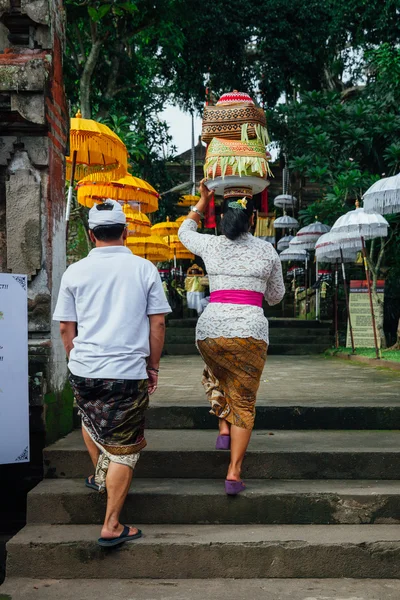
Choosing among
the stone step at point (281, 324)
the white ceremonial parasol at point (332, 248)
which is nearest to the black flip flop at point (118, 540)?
the white ceremonial parasol at point (332, 248)

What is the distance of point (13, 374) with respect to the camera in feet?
12.7

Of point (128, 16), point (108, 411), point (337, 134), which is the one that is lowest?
point (108, 411)

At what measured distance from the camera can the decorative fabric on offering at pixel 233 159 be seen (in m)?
5.72

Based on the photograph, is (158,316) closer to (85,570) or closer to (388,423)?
(85,570)

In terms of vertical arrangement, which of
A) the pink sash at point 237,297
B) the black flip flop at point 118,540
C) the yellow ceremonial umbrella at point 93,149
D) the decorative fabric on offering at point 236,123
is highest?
the yellow ceremonial umbrella at point 93,149

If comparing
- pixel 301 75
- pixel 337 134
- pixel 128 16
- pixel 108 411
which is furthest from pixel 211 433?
pixel 301 75

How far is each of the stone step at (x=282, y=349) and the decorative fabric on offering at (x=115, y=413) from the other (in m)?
9.34

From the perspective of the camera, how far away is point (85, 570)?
344 centimetres

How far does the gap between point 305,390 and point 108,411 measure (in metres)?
3.20

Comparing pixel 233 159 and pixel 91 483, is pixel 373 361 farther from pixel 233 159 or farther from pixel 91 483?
pixel 91 483

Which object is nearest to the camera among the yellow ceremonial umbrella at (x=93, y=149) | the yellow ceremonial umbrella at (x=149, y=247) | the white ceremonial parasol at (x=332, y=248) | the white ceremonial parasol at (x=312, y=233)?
the yellow ceremonial umbrella at (x=93, y=149)

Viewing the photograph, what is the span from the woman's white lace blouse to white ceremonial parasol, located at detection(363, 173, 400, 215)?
4821 millimetres

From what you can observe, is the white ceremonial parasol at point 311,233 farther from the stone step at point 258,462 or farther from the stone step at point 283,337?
the stone step at point 258,462

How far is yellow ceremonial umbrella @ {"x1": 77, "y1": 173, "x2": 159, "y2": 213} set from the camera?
31.7ft
